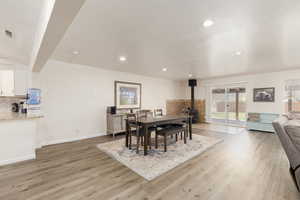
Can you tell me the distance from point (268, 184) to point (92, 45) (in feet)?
12.9

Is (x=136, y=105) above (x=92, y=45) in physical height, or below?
below

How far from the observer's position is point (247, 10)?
5.60 feet

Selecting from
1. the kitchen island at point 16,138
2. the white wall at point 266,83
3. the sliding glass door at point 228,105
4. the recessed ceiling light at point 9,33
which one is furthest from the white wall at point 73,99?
the white wall at point 266,83

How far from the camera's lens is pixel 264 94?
18.2ft

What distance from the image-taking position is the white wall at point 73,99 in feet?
12.4

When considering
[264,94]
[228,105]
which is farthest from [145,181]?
[228,105]

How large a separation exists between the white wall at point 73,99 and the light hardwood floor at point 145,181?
98 centimetres

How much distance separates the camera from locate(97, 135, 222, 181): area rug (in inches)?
95.8

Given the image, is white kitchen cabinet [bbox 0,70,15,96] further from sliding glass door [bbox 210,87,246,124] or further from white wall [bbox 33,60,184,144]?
sliding glass door [bbox 210,87,246,124]

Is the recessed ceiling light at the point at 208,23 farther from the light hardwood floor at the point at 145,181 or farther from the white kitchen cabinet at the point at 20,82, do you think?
the white kitchen cabinet at the point at 20,82

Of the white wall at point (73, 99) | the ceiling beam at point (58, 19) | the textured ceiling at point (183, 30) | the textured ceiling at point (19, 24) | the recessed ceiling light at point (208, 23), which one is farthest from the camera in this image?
the white wall at point (73, 99)

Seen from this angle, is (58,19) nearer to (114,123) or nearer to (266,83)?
(114,123)

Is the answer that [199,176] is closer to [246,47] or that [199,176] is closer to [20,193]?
[20,193]

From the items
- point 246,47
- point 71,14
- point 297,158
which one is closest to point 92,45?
point 71,14
